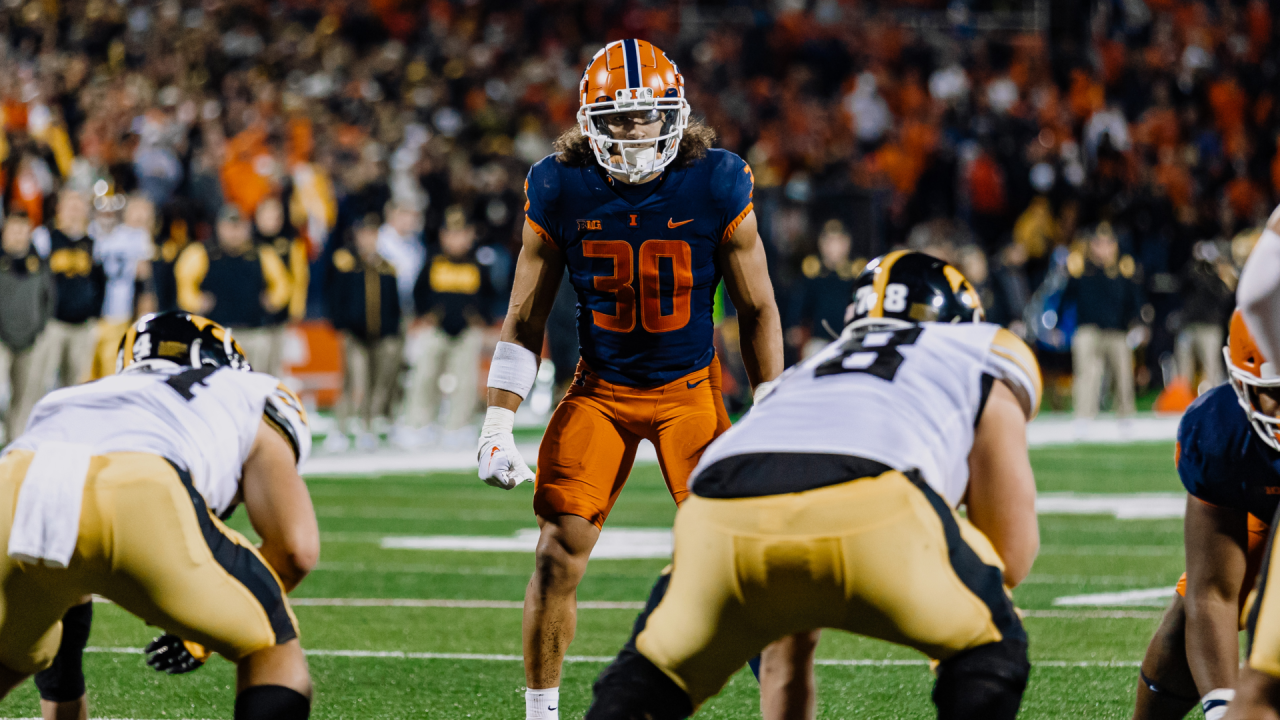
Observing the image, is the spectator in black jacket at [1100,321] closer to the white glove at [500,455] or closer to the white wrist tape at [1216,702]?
the white glove at [500,455]

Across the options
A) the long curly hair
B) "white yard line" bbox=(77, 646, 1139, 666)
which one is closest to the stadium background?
"white yard line" bbox=(77, 646, 1139, 666)

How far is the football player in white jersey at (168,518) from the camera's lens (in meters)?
3.01

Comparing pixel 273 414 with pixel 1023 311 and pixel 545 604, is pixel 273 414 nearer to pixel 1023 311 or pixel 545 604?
pixel 545 604

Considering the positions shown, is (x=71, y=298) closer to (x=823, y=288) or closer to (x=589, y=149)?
(x=823, y=288)

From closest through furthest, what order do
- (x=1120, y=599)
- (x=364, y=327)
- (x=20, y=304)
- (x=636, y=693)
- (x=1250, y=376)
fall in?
(x=636, y=693) < (x=1250, y=376) < (x=1120, y=599) < (x=20, y=304) < (x=364, y=327)

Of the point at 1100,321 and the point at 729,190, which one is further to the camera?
the point at 1100,321

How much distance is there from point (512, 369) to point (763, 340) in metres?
0.73

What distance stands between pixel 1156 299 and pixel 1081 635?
45.3 ft

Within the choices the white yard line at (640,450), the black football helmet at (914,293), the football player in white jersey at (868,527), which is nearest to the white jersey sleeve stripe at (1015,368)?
the football player in white jersey at (868,527)

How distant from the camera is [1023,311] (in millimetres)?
17531

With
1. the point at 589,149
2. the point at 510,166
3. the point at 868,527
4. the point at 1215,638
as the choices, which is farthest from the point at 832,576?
the point at 510,166

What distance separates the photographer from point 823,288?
50.0 feet

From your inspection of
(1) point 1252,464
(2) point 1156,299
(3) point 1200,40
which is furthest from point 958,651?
(3) point 1200,40

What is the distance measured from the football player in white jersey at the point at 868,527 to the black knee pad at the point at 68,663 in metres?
1.55
